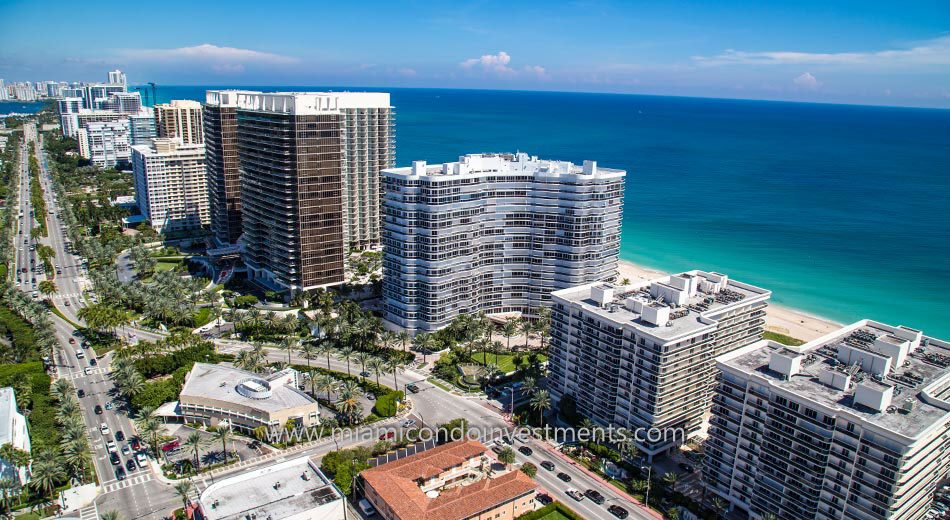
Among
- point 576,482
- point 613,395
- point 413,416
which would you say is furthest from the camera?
point 413,416

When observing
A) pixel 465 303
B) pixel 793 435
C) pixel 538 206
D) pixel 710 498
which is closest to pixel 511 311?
pixel 465 303

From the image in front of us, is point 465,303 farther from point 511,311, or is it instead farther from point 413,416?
point 413,416

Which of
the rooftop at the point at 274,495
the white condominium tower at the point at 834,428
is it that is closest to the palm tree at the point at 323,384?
the rooftop at the point at 274,495

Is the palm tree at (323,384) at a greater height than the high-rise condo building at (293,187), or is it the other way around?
the high-rise condo building at (293,187)

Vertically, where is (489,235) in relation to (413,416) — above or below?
above

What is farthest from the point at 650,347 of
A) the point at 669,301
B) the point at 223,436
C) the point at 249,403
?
the point at 249,403

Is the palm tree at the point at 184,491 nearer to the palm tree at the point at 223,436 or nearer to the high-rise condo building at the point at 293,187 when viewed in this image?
the palm tree at the point at 223,436
